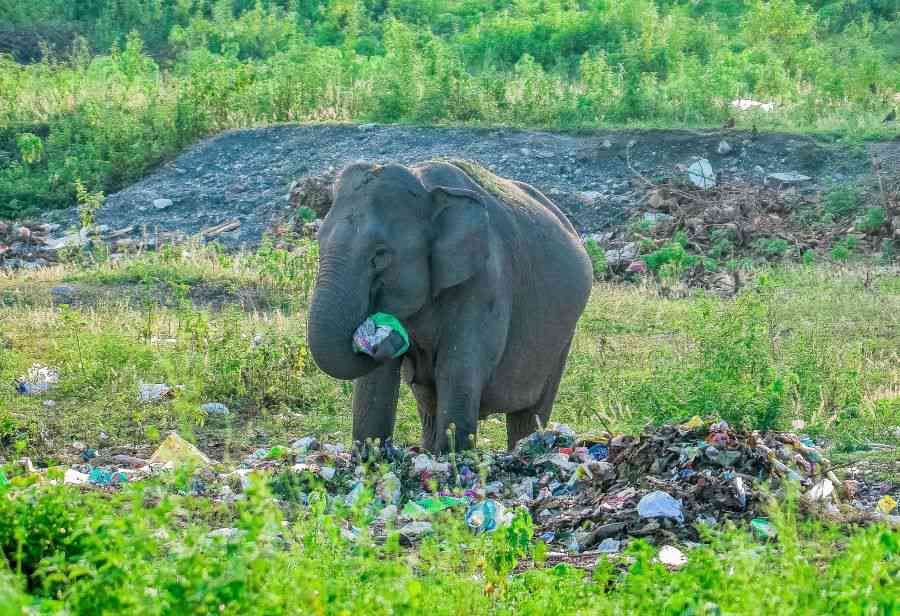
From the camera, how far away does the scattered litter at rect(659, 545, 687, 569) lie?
6.81 m

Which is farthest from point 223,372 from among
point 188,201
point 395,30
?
point 395,30

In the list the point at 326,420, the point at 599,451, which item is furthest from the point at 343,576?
the point at 326,420

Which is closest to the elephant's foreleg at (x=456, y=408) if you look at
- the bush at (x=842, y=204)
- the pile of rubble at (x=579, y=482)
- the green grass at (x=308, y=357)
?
the pile of rubble at (x=579, y=482)

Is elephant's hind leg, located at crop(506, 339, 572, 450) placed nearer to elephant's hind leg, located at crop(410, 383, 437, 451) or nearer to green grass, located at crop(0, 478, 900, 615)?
elephant's hind leg, located at crop(410, 383, 437, 451)

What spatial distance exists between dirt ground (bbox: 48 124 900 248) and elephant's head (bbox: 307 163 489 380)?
10.9m

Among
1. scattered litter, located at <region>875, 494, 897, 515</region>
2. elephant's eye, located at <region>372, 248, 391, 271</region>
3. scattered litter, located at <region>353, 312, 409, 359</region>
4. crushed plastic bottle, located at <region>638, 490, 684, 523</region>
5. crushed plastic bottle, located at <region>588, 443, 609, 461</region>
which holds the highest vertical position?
elephant's eye, located at <region>372, 248, 391, 271</region>

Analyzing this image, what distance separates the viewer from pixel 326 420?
11516mm

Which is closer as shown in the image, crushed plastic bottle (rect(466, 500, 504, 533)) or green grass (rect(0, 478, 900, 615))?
green grass (rect(0, 478, 900, 615))

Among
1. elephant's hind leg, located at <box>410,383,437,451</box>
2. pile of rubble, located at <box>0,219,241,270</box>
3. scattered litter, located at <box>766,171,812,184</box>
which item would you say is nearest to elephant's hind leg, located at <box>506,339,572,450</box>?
elephant's hind leg, located at <box>410,383,437,451</box>

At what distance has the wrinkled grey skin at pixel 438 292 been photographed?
8609 mm

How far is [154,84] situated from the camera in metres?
25.8

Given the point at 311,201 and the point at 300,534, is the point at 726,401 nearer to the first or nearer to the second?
the point at 300,534

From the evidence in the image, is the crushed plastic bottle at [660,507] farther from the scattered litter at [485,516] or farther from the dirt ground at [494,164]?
the dirt ground at [494,164]

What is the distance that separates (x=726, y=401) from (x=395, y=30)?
19191mm
